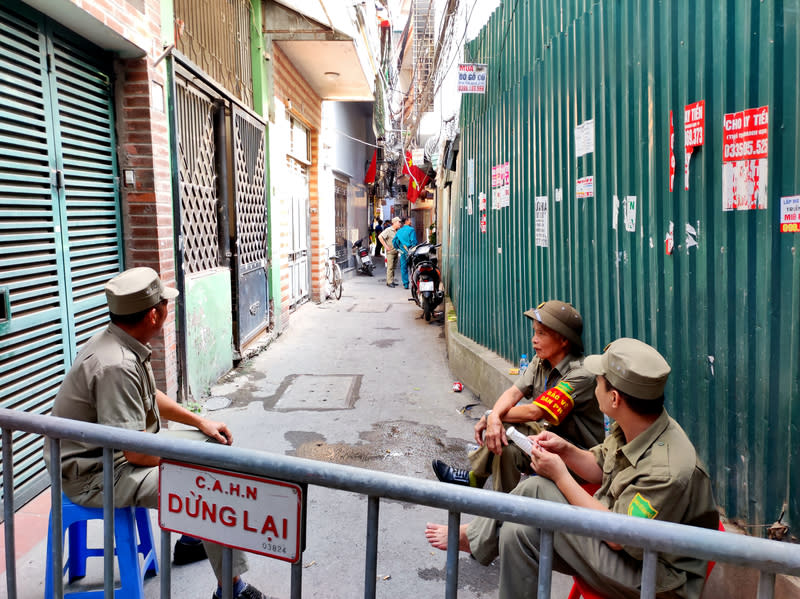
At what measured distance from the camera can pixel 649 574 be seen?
1369 mm

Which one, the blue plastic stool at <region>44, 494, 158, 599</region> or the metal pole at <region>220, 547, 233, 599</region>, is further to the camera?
the blue plastic stool at <region>44, 494, 158, 599</region>

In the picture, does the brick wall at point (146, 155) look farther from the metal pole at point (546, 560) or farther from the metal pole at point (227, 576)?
the metal pole at point (546, 560)

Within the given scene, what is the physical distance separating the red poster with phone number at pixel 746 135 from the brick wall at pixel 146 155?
159 inches

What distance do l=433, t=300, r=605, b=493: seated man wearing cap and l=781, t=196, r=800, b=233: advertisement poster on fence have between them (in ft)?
3.85

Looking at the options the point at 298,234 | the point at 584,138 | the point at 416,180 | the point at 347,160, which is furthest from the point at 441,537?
the point at 347,160

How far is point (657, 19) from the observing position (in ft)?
10.2

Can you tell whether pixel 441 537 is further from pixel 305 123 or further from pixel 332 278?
pixel 332 278

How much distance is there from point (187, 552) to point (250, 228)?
207 inches

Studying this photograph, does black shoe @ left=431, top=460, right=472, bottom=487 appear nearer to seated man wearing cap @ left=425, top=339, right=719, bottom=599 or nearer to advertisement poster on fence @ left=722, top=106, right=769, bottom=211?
seated man wearing cap @ left=425, top=339, right=719, bottom=599

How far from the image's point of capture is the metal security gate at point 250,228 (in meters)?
7.24

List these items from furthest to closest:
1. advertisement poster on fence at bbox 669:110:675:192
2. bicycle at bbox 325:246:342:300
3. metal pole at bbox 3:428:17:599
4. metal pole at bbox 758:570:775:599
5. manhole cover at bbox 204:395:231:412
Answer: bicycle at bbox 325:246:342:300 < manhole cover at bbox 204:395:231:412 < advertisement poster on fence at bbox 669:110:675:192 < metal pole at bbox 3:428:17:599 < metal pole at bbox 758:570:775:599

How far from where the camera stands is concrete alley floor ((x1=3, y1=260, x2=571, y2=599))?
9.86 ft

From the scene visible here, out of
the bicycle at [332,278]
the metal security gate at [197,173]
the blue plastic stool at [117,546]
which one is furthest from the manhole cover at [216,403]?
the bicycle at [332,278]

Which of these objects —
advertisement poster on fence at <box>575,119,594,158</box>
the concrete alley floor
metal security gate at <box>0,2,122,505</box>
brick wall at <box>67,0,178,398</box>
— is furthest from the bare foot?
brick wall at <box>67,0,178,398</box>
